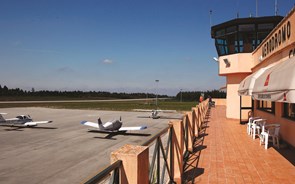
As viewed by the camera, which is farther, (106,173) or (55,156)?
(55,156)

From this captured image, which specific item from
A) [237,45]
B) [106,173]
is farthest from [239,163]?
[237,45]

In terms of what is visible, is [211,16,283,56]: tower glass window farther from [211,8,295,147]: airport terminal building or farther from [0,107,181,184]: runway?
[0,107,181,184]: runway

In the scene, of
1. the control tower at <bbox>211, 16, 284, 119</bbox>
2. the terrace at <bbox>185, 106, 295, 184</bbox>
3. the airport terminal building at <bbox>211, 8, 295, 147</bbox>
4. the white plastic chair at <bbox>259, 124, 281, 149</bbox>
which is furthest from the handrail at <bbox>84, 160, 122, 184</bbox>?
the control tower at <bbox>211, 16, 284, 119</bbox>

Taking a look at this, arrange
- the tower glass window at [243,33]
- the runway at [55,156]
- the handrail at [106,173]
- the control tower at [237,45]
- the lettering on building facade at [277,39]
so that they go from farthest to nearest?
the control tower at [237,45] → the tower glass window at [243,33] → the runway at [55,156] → the lettering on building facade at [277,39] → the handrail at [106,173]

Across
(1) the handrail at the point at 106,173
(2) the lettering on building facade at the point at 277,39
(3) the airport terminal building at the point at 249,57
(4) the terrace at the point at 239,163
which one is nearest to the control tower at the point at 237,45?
(3) the airport terminal building at the point at 249,57

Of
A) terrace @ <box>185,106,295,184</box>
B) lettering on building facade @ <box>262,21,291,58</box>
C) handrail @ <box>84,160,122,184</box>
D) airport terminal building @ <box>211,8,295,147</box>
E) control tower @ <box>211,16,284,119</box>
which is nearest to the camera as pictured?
handrail @ <box>84,160,122,184</box>

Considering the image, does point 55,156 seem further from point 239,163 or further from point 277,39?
point 277,39

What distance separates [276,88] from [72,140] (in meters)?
13.7

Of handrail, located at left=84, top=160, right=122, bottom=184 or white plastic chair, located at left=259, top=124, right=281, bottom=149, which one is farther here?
white plastic chair, located at left=259, top=124, right=281, bottom=149

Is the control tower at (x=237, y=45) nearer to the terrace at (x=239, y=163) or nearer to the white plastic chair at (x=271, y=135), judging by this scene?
the white plastic chair at (x=271, y=135)

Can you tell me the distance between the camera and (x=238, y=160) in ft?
24.7

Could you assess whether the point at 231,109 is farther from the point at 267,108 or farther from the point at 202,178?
the point at 202,178

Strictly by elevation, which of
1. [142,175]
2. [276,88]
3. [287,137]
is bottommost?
[287,137]

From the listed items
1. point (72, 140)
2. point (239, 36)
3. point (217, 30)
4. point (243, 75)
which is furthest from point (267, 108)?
point (72, 140)
